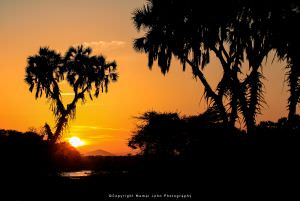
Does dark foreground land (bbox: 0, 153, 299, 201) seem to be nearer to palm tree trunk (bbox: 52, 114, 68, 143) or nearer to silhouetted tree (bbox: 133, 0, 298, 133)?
silhouetted tree (bbox: 133, 0, 298, 133)

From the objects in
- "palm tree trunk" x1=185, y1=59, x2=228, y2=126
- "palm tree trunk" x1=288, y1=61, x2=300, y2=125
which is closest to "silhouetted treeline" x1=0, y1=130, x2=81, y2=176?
"palm tree trunk" x1=185, y1=59, x2=228, y2=126

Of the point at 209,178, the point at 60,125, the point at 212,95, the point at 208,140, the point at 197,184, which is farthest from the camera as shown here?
the point at 60,125

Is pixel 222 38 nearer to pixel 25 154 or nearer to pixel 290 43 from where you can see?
pixel 290 43

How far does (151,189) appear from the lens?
10.2 meters

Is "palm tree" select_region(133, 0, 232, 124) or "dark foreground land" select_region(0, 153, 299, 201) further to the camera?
"palm tree" select_region(133, 0, 232, 124)

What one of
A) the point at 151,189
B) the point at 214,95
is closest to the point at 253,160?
the point at 151,189

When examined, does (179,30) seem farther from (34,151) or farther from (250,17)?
(34,151)

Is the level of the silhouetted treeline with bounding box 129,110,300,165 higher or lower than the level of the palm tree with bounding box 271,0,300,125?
lower

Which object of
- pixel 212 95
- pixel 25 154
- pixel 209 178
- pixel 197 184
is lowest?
pixel 197 184

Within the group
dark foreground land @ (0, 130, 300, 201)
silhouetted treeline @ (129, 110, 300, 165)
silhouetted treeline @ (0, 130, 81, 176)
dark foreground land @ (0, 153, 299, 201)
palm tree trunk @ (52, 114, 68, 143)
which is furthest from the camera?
palm tree trunk @ (52, 114, 68, 143)

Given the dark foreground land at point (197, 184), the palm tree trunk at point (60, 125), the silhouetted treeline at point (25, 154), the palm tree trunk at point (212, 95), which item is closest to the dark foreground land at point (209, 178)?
the dark foreground land at point (197, 184)

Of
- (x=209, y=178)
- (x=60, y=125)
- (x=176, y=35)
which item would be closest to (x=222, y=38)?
(x=176, y=35)

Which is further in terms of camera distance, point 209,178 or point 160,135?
point 160,135

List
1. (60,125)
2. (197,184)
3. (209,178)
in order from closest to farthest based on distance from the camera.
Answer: (197,184), (209,178), (60,125)
